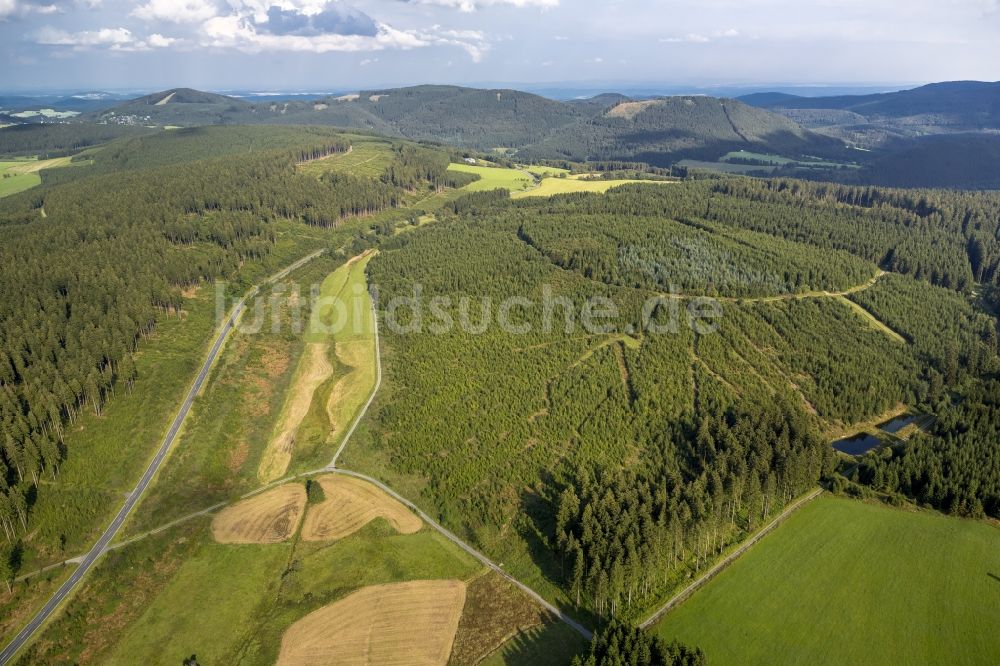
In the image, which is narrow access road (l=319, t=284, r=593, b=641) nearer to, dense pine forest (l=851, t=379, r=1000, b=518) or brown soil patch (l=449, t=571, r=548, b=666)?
brown soil patch (l=449, t=571, r=548, b=666)

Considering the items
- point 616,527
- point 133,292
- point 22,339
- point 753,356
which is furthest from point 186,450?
point 753,356

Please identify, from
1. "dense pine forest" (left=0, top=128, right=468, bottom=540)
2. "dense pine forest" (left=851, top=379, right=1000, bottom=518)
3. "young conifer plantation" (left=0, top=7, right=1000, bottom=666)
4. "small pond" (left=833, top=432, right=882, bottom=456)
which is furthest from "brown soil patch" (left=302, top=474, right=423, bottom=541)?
"small pond" (left=833, top=432, right=882, bottom=456)

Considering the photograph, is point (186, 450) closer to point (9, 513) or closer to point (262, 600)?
point (9, 513)

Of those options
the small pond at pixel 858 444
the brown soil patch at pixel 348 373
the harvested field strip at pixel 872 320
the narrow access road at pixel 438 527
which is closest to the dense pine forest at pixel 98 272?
the brown soil patch at pixel 348 373

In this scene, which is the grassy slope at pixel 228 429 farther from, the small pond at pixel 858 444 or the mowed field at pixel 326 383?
the small pond at pixel 858 444

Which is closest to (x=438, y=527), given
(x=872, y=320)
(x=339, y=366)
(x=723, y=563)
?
(x=723, y=563)

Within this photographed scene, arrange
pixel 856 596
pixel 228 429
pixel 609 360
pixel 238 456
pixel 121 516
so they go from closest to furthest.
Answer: pixel 856 596 < pixel 121 516 < pixel 238 456 < pixel 228 429 < pixel 609 360

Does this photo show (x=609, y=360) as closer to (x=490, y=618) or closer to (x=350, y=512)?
(x=350, y=512)
